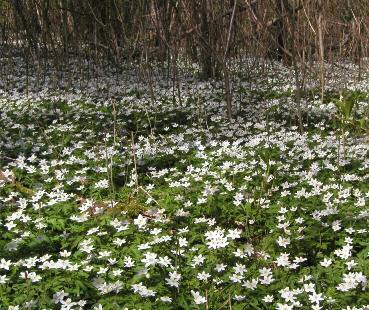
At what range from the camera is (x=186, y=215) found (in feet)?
13.4

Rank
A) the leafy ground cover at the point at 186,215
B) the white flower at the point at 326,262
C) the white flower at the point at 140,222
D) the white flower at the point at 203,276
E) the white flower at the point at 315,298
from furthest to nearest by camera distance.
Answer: the white flower at the point at 140,222 < the white flower at the point at 326,262 < the white flower at the point at 203,276 < the leafy ground cover at the point at 186,215 < the white flower at the point at 315,298

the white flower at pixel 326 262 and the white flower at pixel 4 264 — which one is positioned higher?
the white flower at pixel 4 264

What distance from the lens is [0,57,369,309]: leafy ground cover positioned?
3168 millimetres

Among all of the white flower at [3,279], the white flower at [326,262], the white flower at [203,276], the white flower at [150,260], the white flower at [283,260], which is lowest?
the white flower at [326,262]

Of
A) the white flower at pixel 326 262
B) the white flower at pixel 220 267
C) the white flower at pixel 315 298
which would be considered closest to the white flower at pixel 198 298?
the white flower at pixel 220 267

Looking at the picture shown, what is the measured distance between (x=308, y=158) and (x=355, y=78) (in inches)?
217

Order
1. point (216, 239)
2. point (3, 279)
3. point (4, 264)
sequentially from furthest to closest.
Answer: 1. point (216, 239)
2. point (4, 264)
3. point (3, 279)

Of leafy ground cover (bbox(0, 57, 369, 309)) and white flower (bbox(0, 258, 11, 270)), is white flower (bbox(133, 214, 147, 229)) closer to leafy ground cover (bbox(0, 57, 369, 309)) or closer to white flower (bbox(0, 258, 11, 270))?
leafy ground cover (bbox(0, 57, 369, 309))

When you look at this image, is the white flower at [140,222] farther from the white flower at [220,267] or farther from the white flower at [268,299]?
the white flower at [268,299]

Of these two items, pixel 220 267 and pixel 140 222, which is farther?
pixel 140 222

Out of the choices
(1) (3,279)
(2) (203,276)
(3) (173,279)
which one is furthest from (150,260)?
(1) (3,279)

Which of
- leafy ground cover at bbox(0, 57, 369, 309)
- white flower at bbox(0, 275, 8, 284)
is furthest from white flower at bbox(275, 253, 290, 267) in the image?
white flower at bbox(0, 275, 8, 284)

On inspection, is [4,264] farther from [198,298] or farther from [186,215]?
[186,215]

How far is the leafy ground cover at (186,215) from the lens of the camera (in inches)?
125
